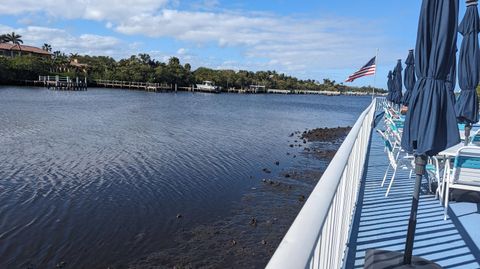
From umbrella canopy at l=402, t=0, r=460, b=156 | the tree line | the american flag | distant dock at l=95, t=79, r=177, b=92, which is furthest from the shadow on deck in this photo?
distant dock at l=95, t=79, r=177, b=92

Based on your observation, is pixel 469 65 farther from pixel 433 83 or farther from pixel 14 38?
Answer: pixel 14 38

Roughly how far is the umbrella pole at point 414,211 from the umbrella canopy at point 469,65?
4.21 meters

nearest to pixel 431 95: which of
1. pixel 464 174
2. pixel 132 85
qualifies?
pixel 464 174

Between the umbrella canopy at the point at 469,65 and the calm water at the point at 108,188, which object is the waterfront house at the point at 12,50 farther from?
the umbrella canopy at the point at 469,65

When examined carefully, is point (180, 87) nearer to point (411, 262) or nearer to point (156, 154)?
point (156, 154)

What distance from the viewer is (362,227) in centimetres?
446

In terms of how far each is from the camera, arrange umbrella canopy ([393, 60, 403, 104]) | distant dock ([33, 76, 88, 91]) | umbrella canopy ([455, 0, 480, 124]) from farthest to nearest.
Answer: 1. distant dock ([33, 76, 88, 91])
2. umbrella canopy ([393, 60, 403, 104])
3. umbrella canopy ([455, 0, 480, 124])

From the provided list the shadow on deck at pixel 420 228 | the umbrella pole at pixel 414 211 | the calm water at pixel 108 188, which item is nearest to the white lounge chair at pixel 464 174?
the shadow on deck at pixel 420 228

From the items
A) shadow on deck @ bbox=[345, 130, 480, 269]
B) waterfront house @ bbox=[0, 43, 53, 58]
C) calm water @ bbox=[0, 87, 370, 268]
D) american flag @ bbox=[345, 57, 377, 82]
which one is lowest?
calm water @ bbox=[0, 87, 370, 268]

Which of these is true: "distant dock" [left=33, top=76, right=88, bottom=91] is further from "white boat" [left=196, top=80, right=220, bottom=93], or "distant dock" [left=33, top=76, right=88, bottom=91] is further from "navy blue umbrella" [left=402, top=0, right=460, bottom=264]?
"navy blue umbrella" [left=402, top=0, right=460, bottom=264]

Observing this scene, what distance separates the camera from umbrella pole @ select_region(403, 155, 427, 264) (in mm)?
2951

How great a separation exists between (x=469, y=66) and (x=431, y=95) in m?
4.95

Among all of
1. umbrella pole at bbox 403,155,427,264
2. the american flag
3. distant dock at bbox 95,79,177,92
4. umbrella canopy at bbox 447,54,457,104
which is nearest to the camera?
umbrella pole at bbox 403,155,427,264

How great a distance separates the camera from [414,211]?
2951 millimetres
